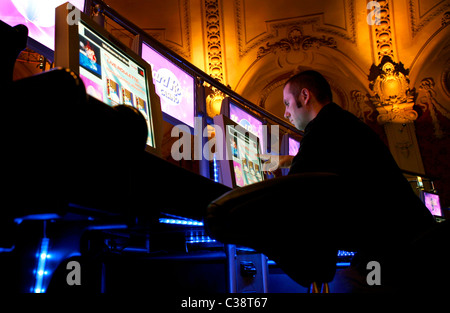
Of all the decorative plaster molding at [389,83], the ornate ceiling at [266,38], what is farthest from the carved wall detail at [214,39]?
the decorative plaster molding at [389,83]

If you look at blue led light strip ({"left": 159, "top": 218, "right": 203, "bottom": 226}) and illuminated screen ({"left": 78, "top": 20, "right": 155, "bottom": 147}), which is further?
illuminated screen ({"left": 78, "top": 20, "right": 155, "bottom": 147})

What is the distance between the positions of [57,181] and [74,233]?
52 cm

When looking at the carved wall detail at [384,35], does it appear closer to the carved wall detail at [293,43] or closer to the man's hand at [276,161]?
the carved wall detail at [293,43]

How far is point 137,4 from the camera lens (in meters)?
7.71

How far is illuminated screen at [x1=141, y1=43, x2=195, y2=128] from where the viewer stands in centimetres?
213

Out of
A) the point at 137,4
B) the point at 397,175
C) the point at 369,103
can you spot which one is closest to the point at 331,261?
the point at 397,175

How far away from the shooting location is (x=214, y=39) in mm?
7578

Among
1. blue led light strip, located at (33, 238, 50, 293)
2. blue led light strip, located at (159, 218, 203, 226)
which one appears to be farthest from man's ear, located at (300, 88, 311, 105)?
blue led light strip, located at (33, 238, 50, 293)

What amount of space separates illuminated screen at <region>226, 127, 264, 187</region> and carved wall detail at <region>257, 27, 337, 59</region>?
5.42 meters

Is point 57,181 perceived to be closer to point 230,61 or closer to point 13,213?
point 13,213

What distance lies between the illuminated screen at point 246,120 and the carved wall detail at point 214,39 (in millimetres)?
4689

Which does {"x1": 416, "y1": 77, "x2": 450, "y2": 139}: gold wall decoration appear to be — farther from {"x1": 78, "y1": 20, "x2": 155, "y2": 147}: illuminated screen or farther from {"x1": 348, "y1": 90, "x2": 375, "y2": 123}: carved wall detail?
{"x1": 78, "y1": 20, "x2": 155, "y2": 147}: illuminated screen

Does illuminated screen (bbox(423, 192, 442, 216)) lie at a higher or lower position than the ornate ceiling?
lower

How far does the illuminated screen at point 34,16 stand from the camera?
131 centimetres
